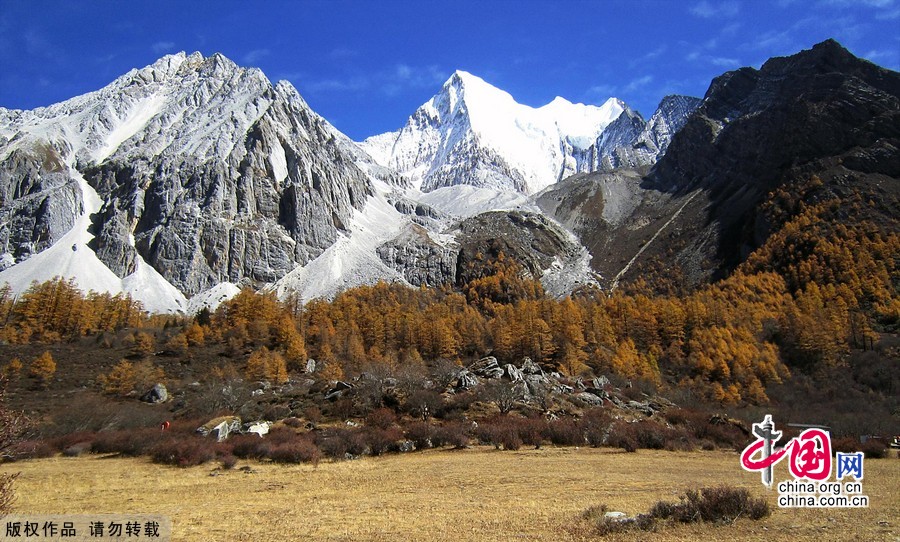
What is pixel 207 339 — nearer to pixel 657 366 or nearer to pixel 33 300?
pixel 33 300

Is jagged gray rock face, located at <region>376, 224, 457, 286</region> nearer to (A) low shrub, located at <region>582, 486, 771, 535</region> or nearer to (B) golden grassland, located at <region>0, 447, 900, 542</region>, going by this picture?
(B) golden grassland, located at <region>0, 447, 900, 542</region>

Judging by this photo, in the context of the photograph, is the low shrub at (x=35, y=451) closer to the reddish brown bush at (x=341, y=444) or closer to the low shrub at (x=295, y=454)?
the low shrub at (x=295, y=454)

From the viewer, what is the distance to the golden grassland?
13500 millimetres

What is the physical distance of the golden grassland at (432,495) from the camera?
44.3 feet

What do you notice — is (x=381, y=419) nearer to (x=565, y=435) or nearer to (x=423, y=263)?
(x=565, y=435)

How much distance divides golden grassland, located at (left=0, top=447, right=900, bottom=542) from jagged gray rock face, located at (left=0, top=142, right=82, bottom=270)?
19514 centimetres

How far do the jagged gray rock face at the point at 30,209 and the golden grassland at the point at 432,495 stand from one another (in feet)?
640

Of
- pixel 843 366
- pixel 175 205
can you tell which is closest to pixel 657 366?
pixel 843 366

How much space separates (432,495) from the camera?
1858 cm

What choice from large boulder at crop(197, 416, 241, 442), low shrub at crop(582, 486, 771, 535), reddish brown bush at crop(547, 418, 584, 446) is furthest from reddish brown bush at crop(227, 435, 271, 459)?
low shrub at crop(582, 486, 771, 535)

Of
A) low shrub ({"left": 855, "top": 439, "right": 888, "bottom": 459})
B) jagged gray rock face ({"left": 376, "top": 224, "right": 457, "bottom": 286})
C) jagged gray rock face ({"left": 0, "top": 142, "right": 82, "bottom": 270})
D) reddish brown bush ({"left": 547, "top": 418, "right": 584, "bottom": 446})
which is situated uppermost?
jagged gray rock face ({"left": 0, "top": 142, "right": 82, "bottom": 270})

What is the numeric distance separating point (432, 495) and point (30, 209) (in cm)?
23007

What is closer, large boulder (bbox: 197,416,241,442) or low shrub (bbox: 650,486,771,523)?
low shrub (bbox: 650,486,771,523)

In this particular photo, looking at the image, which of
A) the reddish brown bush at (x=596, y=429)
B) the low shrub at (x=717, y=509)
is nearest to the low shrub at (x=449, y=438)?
the reddish brown bush at (x=596, y=429)
